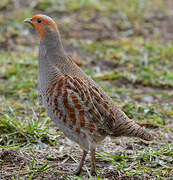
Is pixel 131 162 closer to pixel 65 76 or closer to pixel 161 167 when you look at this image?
pixel 161 167

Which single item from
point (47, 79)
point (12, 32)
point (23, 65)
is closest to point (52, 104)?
point (47, 79)

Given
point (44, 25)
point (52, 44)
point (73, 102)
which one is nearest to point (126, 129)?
point (73, 102)

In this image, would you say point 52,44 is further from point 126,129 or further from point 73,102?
point 126,129

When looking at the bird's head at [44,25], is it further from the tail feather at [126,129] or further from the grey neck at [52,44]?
the tail feather at [126,129]

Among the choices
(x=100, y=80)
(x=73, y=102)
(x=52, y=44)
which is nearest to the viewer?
(x=73, y=102)

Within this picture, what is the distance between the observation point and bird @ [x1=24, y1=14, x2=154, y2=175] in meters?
3.32

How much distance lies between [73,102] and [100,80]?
2740 millimetres

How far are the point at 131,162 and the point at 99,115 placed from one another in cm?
76

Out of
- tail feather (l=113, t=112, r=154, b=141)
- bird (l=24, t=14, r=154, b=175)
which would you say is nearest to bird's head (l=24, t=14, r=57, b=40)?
bird (l=24, t=14, r=154, b=175)

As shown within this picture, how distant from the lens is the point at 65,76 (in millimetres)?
3424

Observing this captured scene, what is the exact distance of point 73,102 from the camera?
3330 mm

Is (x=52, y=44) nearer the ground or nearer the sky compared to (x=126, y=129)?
nearer the sky

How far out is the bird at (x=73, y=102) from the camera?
3.32 m

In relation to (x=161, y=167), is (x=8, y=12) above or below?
above
